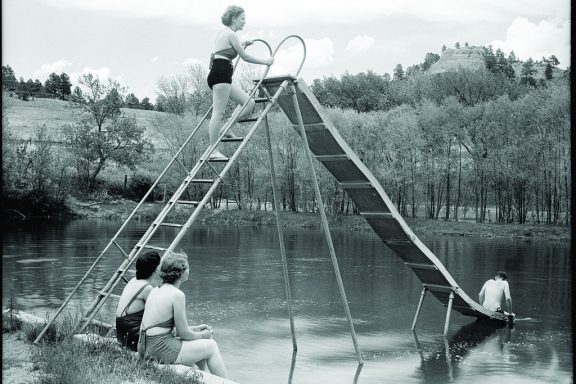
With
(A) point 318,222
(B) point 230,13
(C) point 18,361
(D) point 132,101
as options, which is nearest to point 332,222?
(A) point 318,222

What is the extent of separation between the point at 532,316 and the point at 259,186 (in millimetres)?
46051

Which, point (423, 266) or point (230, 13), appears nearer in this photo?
point (230, 13)

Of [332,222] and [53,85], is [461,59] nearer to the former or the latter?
[53,85]

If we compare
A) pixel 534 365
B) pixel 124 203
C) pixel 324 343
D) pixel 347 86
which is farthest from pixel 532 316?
pixel 347 86

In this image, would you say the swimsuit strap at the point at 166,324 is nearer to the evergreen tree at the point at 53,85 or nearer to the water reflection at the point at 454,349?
the water reflection at the point at 454,349

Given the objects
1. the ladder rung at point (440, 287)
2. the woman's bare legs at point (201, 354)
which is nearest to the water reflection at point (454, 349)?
the ladder rung at point (440, 287)

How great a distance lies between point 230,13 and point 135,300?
12.5ft

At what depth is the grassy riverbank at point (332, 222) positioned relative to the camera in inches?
1757

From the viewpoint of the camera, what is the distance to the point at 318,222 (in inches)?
2120

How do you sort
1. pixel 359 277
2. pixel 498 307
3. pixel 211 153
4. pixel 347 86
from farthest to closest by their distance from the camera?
pixel 347 86 → pixel 359 277 → pixel 498 307 → pixel 211 153

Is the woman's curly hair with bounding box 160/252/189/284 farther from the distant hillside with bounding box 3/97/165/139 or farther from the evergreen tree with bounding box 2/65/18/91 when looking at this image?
the distant hillside with bounding box 3/97/165/139

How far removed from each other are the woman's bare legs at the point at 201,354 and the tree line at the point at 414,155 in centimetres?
3986

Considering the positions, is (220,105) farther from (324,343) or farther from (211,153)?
(324,343)

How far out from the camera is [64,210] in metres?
58.9
